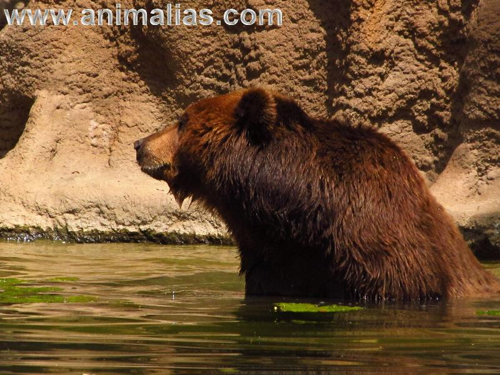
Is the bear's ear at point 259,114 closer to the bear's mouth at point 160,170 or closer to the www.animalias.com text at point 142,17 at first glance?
the bear's mouth at point 160,170

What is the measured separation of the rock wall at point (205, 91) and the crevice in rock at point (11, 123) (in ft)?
0.05

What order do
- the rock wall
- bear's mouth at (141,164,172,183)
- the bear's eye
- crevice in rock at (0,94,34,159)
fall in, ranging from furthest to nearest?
crevice in rock at (0,94,34,159), the rock wall, bear's mouth at (141,164,172,183), the bear's eye

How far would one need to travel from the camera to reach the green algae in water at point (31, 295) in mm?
5809

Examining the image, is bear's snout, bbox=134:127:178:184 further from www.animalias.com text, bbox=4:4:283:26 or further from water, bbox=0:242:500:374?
www.animalias.com text, bbox=4:4:283:26

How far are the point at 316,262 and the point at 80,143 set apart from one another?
6940 millimetres

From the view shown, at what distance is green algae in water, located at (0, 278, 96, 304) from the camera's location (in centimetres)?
581

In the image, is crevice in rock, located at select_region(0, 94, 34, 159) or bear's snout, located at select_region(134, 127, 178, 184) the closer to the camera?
A: bear's snout, located at select_region(134, 127, 178, 184)

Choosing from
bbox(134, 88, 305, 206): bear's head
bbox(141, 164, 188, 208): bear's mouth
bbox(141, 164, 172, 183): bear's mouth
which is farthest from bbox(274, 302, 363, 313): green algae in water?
bbox(141, 164, 172, 183): bear's mouth

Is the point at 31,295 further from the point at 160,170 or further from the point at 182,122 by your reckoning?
the point at 182,122

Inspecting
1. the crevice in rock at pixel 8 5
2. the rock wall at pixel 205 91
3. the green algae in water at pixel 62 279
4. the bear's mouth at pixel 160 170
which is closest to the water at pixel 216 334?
the green algae in water at pixel 62 279

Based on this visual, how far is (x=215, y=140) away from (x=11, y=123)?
292 inches

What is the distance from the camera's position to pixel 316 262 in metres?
6.07

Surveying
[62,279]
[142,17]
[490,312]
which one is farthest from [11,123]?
[490,312]

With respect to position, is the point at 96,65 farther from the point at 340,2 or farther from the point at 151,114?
the point at 340,2
